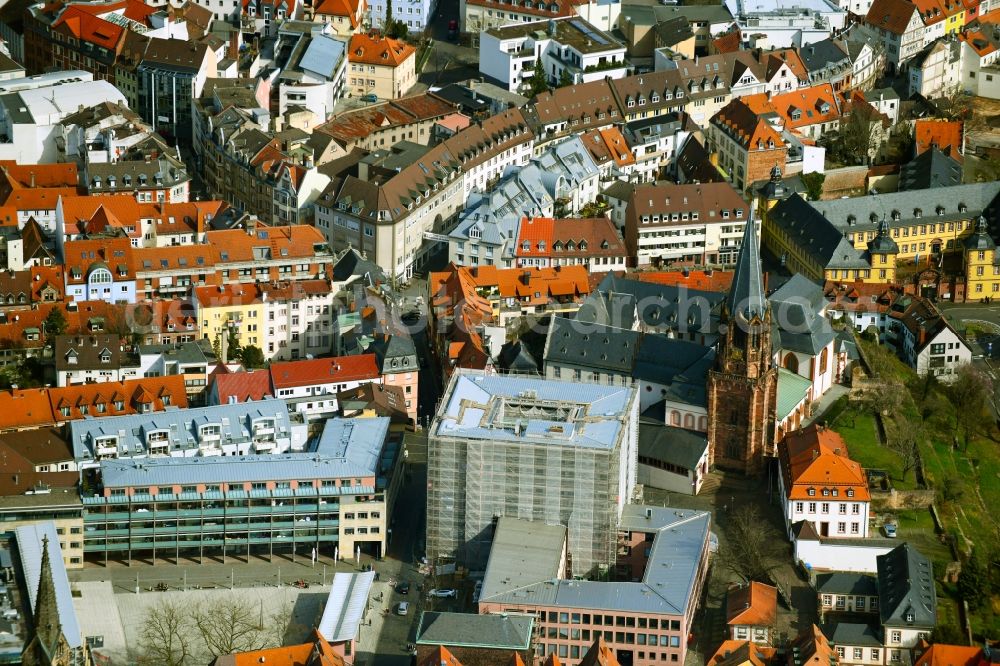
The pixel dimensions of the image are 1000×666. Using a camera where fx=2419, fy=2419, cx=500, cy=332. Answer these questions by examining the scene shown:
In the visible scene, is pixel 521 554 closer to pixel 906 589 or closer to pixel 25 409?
pixel 906 589

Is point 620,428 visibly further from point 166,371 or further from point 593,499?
point 166,371

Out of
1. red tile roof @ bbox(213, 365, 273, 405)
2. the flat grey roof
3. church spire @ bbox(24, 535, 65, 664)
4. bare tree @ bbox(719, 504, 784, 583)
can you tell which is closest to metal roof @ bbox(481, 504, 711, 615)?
the flat grey roof

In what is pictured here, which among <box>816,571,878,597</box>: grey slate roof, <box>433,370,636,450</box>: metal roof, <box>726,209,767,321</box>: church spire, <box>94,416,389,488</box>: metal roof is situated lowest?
<box>816,571,878,597</box>: grey slate roof

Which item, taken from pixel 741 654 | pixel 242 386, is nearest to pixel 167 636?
pixel 242 386

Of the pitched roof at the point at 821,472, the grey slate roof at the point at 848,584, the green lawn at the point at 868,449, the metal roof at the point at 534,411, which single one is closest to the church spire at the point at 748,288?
the pitched roof at the point at 821,472

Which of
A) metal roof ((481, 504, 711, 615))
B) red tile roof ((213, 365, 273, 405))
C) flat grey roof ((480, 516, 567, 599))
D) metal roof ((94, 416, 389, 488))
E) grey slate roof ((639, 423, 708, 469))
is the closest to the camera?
metal roof ((481, 504, 711, 615))

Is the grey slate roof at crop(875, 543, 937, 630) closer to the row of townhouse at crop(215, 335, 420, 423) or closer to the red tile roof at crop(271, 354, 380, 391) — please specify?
the row of townhouse at crop(215, 335, 420, 423)
